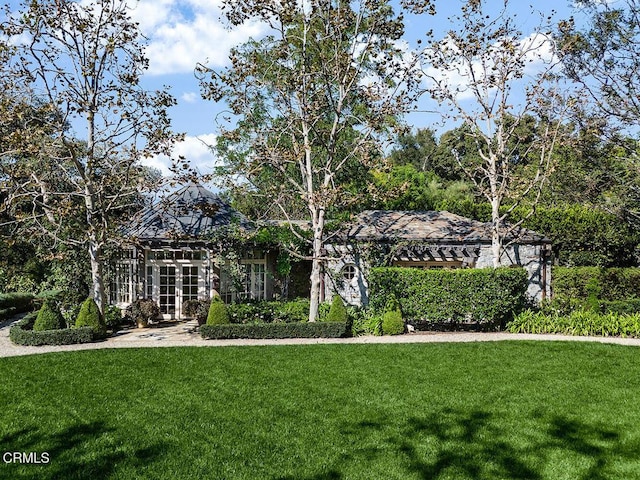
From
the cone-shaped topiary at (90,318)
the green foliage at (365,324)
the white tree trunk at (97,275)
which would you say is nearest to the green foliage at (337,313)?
the green foliage at (365,324)

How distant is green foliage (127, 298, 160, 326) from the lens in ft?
57.2

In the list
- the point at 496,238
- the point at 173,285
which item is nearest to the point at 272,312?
the point at 173,285

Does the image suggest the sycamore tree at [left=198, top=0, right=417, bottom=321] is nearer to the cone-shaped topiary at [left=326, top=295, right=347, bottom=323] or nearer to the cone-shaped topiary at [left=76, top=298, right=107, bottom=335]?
the cone-shaped topiary at [left=326, top=295, right=347, bottom=323]

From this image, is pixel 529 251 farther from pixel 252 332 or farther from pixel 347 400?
pixel 347 400

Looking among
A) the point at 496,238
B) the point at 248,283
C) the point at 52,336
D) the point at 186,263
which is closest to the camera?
the point at 52,336

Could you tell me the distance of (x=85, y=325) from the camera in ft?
49.0

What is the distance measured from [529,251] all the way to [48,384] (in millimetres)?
15921

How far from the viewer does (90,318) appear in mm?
14953

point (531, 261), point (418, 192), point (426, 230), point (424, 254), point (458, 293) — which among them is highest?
point (418, 192)

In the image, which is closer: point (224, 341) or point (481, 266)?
point (224, 341)

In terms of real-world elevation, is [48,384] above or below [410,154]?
below

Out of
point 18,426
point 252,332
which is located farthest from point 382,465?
point 252,332

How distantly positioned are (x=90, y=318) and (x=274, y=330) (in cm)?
503

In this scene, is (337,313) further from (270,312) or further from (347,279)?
(347,279)
